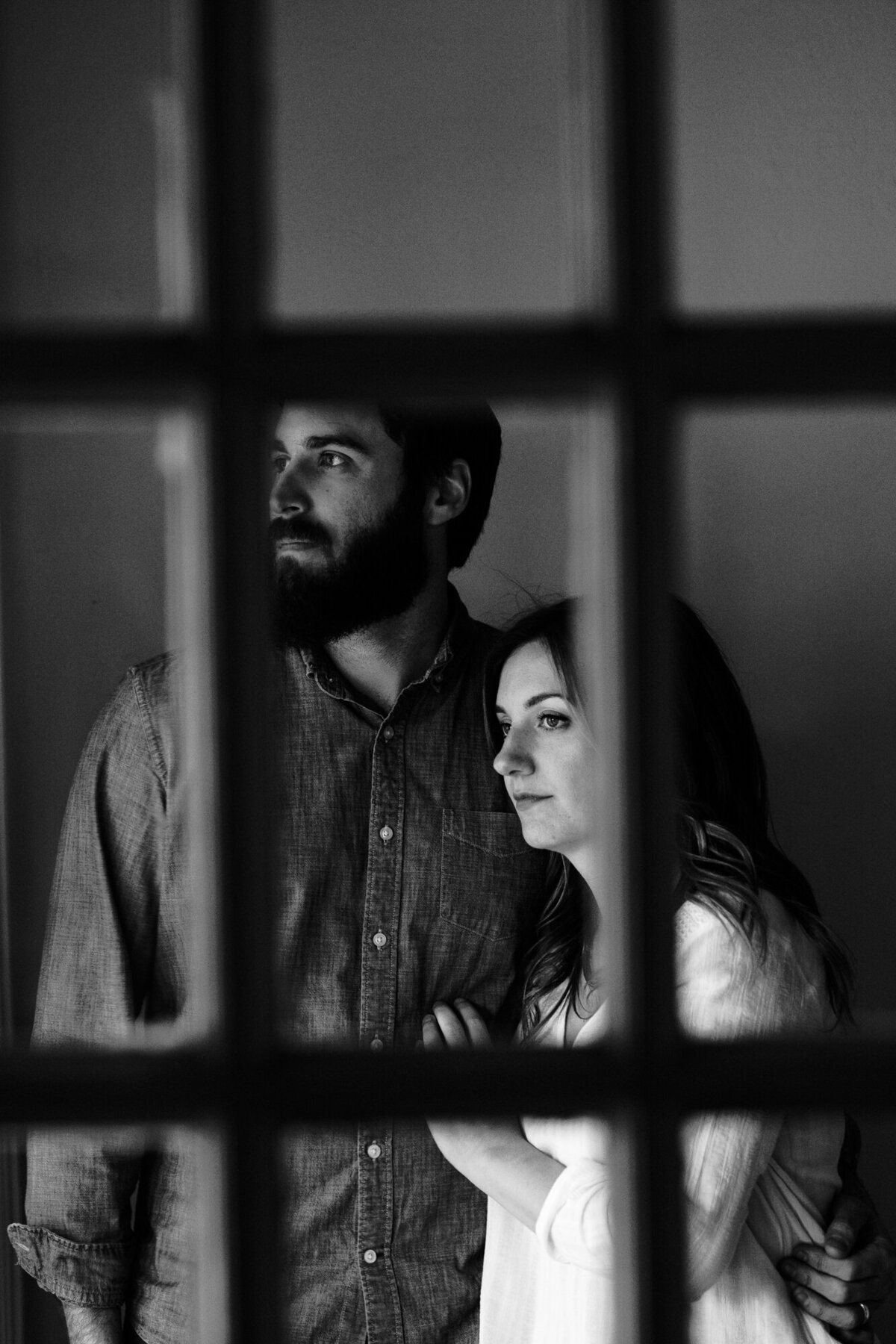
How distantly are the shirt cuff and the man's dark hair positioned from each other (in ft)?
1.78

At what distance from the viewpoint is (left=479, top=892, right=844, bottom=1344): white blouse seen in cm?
74

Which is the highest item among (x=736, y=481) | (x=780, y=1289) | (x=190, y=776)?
(x=736, y=481)

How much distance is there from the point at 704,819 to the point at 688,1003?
13 cm

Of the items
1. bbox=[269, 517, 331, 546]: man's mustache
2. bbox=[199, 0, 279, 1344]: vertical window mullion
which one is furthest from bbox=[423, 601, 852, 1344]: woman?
bbox=[199, 0, 279, 1344]: vertical window mullion

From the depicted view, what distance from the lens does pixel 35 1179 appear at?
82 cm

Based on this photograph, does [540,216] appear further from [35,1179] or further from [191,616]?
[35,1179]

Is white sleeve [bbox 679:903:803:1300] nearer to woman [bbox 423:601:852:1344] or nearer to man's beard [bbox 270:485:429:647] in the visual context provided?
woman [bbox 423:601:852:1344]

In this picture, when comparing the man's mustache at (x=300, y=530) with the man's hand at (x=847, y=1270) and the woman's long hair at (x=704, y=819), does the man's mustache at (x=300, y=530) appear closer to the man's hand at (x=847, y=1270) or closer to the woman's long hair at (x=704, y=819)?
the woman's long hair at (x=704, y=819)

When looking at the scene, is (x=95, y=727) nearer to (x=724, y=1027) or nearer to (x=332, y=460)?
(x=332, y=460)

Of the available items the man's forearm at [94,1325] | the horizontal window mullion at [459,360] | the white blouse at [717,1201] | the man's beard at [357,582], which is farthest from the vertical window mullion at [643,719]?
the man's forearm at [94,1325]

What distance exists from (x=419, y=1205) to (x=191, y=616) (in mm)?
Answer: 636

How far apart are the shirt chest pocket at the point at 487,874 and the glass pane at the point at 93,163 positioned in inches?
15.9

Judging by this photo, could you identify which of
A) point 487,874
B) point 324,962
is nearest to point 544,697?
point 487,874

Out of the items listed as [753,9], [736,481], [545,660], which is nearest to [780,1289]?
[545,660]
